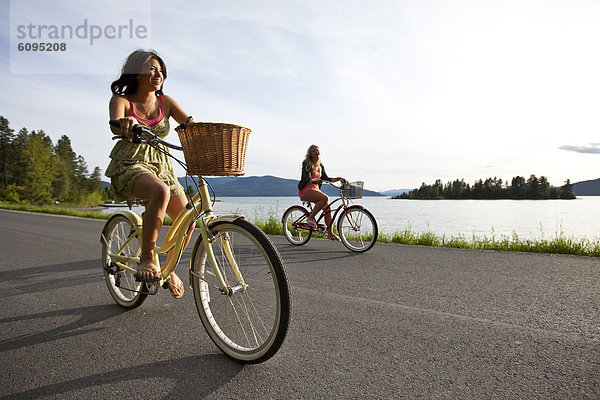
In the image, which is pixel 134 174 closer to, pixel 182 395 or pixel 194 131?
pixel 194 131

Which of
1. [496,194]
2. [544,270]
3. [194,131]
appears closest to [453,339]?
[194,131]

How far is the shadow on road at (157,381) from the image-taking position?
203 centimetres

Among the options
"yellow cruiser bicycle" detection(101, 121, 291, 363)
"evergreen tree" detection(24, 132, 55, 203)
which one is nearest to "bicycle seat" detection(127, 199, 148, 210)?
"yellow cruiser bicycle" detection(101, 121, 291, 363)

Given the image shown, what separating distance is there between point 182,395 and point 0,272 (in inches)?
196

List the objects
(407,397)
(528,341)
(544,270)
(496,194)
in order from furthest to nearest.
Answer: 1. (496,194)
2. (544,270)
3. (528,341)
4. (407,397)

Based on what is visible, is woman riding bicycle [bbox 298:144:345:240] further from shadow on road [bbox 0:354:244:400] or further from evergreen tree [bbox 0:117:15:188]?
evergreen tree [bbox 0:117:15:188]

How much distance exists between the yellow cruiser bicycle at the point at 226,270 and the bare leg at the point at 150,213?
0.12 m

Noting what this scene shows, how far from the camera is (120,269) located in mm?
3465

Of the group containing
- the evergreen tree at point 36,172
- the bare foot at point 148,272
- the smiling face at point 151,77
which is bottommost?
the bare foot at point 148,272

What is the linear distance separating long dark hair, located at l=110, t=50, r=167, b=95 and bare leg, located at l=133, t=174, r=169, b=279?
0.82 m

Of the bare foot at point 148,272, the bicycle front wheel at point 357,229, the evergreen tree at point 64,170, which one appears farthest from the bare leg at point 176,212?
the evergreen tree at point 64,170

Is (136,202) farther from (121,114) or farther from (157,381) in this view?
(157,381)

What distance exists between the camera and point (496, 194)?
1810 inches

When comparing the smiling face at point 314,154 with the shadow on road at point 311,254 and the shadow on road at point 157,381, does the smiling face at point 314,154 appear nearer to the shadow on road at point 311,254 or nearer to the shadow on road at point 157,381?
the shadow on road at point 311,254
